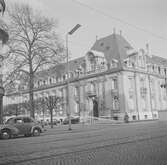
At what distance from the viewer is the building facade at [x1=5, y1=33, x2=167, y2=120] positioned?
5406 centimetres

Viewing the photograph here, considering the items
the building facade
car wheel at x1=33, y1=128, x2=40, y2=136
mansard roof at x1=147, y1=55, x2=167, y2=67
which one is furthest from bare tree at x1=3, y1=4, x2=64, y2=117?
mansard roof at x1=147, y1=55, x2=167, y2=67

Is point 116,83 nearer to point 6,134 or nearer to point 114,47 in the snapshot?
point 114,47

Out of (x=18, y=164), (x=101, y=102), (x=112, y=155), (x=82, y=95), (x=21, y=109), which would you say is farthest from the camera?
(x=21, y=109)

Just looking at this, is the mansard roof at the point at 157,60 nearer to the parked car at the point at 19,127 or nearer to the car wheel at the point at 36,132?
the car wheel at the point at 36,132

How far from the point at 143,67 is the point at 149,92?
5548 mm

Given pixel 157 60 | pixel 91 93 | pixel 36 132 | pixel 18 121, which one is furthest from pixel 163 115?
pixel 157 60

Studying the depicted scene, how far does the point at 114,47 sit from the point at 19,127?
41384 millimetres

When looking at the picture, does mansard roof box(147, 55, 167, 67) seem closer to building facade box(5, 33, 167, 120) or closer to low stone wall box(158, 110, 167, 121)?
building facade box(5, 33, 167, 120)

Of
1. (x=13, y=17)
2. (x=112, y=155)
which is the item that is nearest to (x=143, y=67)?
(x=13, y=17)

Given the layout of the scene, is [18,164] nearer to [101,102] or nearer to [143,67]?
[101,102]

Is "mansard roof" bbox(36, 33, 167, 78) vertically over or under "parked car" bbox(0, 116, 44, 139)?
over

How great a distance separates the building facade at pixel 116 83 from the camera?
54.1 m

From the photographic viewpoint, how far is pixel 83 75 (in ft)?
201

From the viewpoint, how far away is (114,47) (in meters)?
59.6
